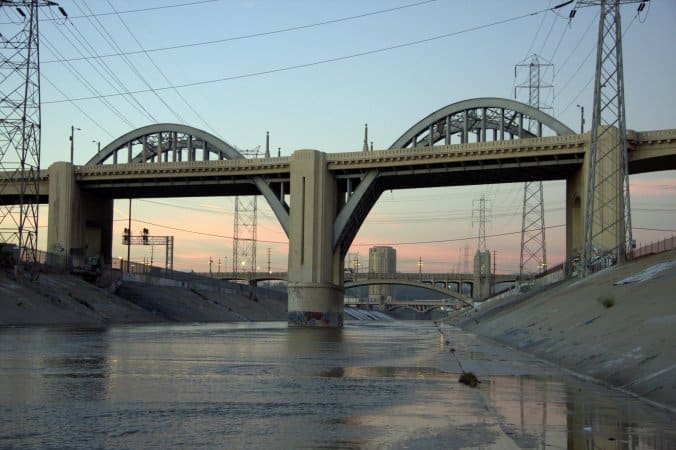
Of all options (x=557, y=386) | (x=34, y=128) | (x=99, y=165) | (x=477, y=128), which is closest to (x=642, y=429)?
(x=557, y=386)

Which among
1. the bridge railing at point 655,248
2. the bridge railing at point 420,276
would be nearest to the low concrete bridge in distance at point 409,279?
the bridge railing at point 420,276

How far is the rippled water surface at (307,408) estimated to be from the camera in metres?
9.09

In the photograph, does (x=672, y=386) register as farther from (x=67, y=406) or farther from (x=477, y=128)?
(x=477, y=128)

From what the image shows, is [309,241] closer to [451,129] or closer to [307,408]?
[451,129]

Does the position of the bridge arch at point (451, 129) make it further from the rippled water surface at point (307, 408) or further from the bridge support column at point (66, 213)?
the rippled water surface at point (307, 408)

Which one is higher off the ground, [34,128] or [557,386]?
[34,128]

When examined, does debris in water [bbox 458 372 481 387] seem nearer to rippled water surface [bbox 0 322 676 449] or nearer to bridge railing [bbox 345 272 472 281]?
rippled water surface [bbox 0 322 676 449]

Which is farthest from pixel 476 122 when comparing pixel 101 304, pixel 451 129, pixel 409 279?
pixel 409 279

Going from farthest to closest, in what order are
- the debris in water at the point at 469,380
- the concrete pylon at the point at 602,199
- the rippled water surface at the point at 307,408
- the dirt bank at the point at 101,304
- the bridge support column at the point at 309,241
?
the bridge support column at the point at 309,241, the concrete pylon at the point at 602,199, the dirt bank at the point at 101,304, the debris in water at the point at 469,380, the rippled water surface at the point at 307,408

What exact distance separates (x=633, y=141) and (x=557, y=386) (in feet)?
172

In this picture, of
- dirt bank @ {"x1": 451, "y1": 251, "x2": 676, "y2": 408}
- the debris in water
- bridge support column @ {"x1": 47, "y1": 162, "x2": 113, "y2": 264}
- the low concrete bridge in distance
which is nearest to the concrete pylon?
dirt bank @ {"x1": 451, "y1": 251, "x2": 676, "y2": 408}

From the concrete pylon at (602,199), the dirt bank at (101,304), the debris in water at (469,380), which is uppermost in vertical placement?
the concrete pylon at (602,199)

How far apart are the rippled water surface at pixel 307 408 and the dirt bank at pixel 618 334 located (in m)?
0.77

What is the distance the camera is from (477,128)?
81.5 meters
